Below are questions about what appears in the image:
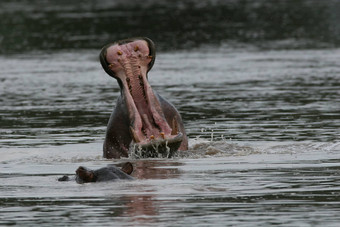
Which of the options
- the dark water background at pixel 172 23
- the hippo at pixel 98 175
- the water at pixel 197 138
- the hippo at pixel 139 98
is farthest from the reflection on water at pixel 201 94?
the hippo at pixel 98 175

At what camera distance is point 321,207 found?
32.8 feet

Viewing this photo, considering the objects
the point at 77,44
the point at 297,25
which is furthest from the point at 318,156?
the point at 297,25

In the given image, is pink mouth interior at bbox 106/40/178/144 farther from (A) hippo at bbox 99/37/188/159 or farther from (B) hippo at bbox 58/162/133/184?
(B) hippo at bbox 58/162/133/184

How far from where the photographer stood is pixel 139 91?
44.5 ft

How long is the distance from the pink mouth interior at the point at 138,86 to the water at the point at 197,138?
1.25 feet

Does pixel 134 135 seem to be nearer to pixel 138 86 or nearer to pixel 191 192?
pixel 138 86

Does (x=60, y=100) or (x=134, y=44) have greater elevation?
(x=134, y=44)

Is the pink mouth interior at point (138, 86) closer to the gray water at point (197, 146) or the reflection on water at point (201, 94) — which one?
the gray water at point (197, 146)

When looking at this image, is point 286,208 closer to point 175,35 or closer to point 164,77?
point 164,77

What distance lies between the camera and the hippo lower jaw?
13352 mm

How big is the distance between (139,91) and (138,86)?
0.07 metres

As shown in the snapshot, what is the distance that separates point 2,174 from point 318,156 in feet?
11.8

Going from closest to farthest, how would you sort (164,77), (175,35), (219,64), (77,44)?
(164,77) → (219,64) → (77,44) → (175,35)

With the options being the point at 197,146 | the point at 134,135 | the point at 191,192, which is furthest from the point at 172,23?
the point at 191,192
